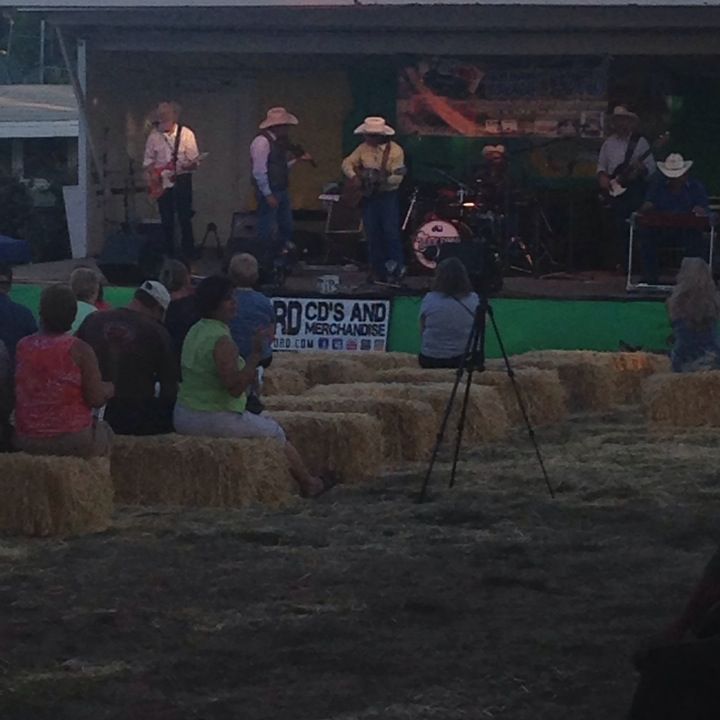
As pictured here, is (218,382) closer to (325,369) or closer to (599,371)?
(325,369)

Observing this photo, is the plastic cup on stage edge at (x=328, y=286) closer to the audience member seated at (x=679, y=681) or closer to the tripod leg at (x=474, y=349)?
the tripod leg at (x=474, y=349)

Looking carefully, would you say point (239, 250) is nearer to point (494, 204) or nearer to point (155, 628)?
point (494, 204)

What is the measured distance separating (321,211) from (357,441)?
30.2ft

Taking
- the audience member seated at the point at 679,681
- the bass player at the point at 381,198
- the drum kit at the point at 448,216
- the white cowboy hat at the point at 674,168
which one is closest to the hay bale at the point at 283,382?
the drum kit at the point at 448,216

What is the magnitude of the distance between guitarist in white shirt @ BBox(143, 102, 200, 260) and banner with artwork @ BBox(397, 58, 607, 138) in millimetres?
2235

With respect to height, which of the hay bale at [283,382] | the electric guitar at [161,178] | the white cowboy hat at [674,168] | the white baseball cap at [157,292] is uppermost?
the white cowboy hat at [674,168]

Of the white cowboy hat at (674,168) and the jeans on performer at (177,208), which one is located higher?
the white cowboy hat at (674,168)

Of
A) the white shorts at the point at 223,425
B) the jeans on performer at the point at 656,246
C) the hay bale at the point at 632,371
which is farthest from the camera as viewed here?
the jeans on performer at the point at 656,246

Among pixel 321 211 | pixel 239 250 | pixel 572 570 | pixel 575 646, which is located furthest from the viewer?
pixel 321 211

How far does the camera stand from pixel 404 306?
45.7 feet

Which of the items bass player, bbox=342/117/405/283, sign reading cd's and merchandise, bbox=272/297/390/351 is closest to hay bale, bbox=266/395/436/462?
sign reading cd's and merchandise, bbox=272/297/390/351

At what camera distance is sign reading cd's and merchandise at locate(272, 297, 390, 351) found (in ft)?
45.8

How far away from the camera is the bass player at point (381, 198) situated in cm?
1478

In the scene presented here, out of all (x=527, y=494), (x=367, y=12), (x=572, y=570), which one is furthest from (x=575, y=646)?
(x=367, y=12)
